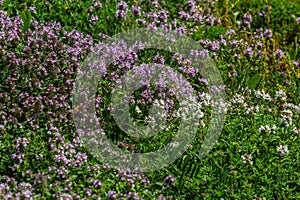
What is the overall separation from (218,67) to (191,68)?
1.67ft

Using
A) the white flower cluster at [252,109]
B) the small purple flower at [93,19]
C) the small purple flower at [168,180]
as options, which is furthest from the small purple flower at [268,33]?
the small purple flower at [168,180]

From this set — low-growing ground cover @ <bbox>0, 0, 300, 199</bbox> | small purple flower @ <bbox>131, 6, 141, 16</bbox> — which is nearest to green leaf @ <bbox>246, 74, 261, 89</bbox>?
low-growing ground cover @ <bbox>0, 0, 300, 199</bbox>

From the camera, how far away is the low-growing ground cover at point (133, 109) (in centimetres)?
439

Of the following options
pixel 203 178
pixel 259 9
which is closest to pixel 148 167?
pixel 203 178

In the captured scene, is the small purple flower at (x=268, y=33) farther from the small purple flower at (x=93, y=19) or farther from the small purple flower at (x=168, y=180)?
A: the small purple flower at (x=168, y=180)

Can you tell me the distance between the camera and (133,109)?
4.97m

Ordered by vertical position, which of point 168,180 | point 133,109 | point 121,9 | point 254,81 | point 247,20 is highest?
point 247,20

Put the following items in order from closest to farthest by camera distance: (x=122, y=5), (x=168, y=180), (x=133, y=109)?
(x=168, y=180) < (x=133, y=109) < (x=122, y=5)

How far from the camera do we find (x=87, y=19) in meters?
6.02

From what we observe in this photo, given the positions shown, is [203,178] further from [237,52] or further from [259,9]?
[259,9]

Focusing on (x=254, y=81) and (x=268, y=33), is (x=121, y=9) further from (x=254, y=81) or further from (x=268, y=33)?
(x=268, y=33)

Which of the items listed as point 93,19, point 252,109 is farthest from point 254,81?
point 93,19

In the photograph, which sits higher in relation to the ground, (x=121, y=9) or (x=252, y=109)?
(x=121, y=9)

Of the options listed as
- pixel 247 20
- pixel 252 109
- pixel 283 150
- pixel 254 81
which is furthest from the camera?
pixel 247 20
